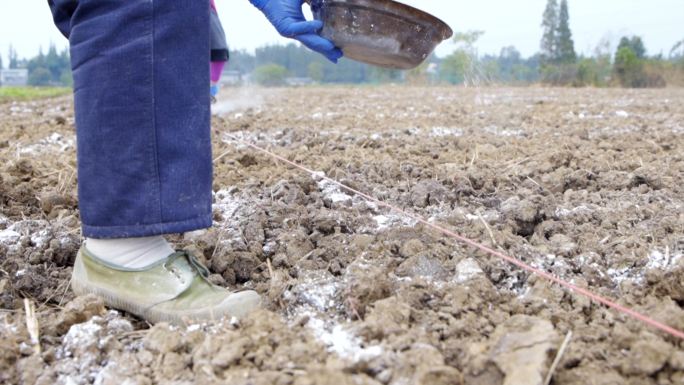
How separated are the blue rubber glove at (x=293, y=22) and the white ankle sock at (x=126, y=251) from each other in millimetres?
768

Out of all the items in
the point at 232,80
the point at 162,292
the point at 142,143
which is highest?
the point at 142,143

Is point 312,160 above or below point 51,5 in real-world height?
below

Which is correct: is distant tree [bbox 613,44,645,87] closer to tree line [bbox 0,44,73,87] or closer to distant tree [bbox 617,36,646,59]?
distant tree [bbox 617,36,646,59]

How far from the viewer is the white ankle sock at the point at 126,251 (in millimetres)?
1511

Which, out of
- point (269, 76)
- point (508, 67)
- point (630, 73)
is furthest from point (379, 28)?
point (508, 67)

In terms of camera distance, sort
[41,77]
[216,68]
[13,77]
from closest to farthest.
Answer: [216,68] < [41,77] < [13,77]

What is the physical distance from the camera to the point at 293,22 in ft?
6.32

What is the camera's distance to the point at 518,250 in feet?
5.88

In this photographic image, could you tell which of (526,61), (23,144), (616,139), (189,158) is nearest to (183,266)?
(189,158)

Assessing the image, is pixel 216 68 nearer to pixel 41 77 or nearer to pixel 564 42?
pixel 564 42

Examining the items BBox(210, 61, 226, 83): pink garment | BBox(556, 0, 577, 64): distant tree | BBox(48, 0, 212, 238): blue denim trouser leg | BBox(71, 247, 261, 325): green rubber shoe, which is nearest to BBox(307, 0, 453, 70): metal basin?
BBox(48, 0, 212, 238): blue denim trouser leg

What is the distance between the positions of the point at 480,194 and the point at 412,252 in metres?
0.87

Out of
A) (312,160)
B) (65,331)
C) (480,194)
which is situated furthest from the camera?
(312,160)

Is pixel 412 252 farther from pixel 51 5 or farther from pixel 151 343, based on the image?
pixel 51 5
